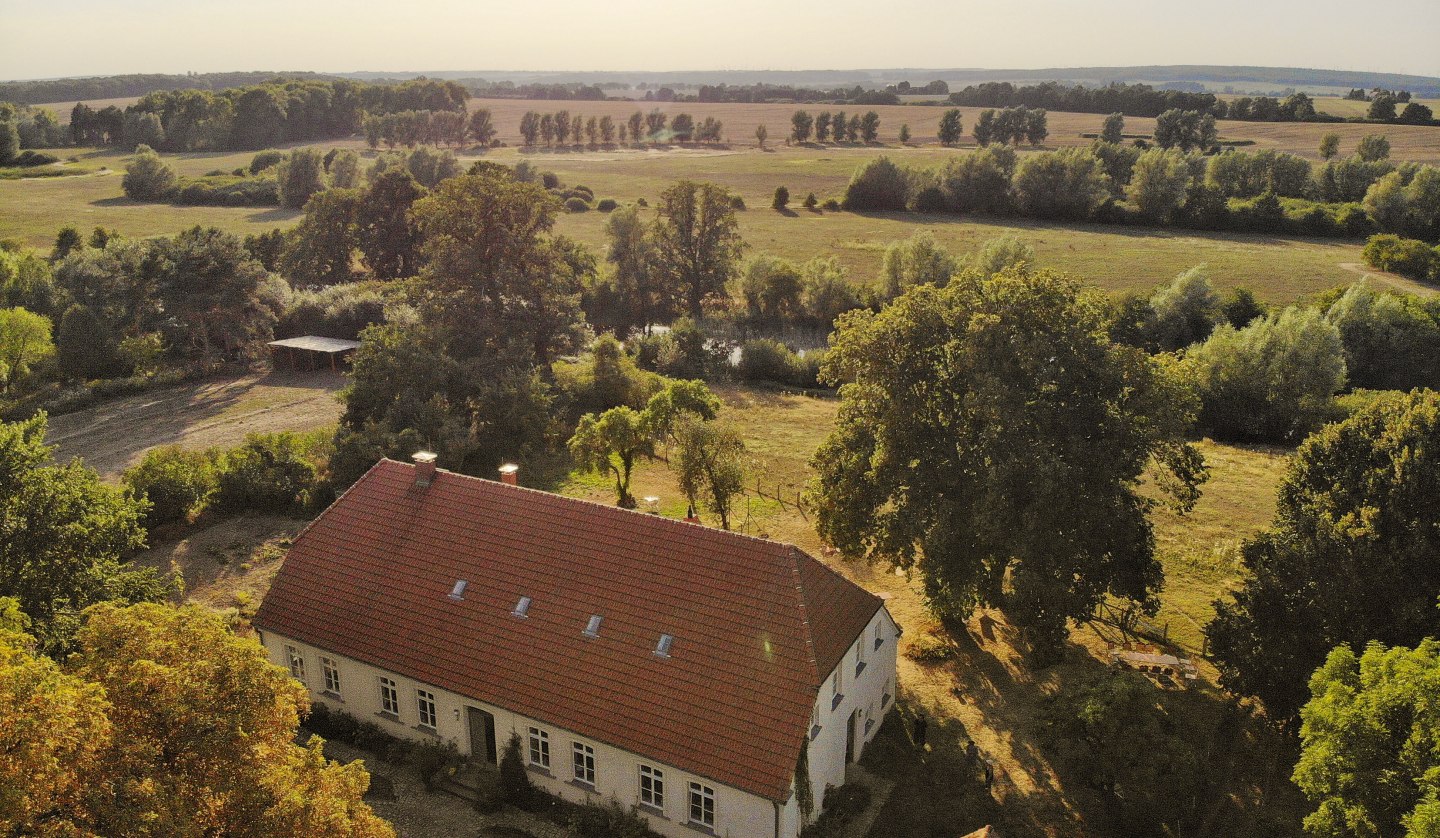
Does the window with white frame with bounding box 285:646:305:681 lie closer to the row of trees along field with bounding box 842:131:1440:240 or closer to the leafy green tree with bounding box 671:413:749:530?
the leafy green tree with bounding box 671:413:749:530

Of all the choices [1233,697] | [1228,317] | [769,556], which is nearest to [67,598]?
[769,556]

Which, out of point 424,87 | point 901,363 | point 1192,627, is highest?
point 424,87

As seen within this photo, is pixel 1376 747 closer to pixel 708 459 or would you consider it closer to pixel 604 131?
pixel 708 459

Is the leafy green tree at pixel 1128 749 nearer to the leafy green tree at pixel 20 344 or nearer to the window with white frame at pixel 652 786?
the window with white frame at pixel 652 786

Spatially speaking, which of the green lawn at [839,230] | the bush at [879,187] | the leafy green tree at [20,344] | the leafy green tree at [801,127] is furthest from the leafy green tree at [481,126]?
the leafy green tree at [20,344]

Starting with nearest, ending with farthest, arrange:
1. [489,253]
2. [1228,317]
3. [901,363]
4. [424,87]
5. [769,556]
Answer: [769,556] < [901,363] < [489,253] < [1228,317] < [424,87]

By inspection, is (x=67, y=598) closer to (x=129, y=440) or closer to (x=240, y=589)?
(x=240, y=589)

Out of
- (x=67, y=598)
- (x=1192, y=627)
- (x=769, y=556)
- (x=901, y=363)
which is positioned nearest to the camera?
(x=769, y=556)

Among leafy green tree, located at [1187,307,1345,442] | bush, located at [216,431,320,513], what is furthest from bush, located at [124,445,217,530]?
leafy green tree, located at [1187,307,1345,442]
